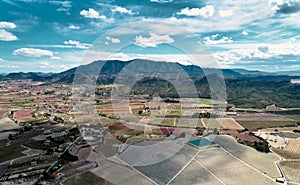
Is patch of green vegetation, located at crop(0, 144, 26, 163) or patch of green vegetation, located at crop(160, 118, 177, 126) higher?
patch of green vegetation, located at crop(160, 118, 177, 126)

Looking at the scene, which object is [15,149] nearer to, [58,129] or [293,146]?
[58,129]

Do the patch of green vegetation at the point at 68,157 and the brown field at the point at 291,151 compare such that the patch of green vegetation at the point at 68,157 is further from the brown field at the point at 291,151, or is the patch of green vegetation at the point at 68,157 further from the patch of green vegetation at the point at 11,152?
the brown field at the point at 291,151

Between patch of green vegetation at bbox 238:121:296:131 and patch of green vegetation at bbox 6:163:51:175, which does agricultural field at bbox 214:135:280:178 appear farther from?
patch of green vegetation at bbox 6:163:51:175

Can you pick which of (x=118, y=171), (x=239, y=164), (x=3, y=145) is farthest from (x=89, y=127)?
(x=239, y=164)

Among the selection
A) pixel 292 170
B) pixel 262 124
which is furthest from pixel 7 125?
pixel 262 124

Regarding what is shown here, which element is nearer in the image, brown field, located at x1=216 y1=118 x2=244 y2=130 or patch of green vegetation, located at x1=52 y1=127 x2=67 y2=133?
patch of green vegetation, located at x1=52 y1=127 x2=67 y2=133

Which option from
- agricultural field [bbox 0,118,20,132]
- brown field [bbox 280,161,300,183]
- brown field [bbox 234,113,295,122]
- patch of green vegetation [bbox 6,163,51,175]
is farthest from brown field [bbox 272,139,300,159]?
agricultural field [bbox 0,118,20,132]

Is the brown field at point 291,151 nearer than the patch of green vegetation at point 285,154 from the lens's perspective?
No

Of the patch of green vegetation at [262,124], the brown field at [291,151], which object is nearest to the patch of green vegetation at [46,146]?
the brown field at [291,151]

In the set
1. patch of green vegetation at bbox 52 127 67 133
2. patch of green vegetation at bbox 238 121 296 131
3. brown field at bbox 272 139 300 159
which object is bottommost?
patch of green vegetation at bbox 238 121 296 131
